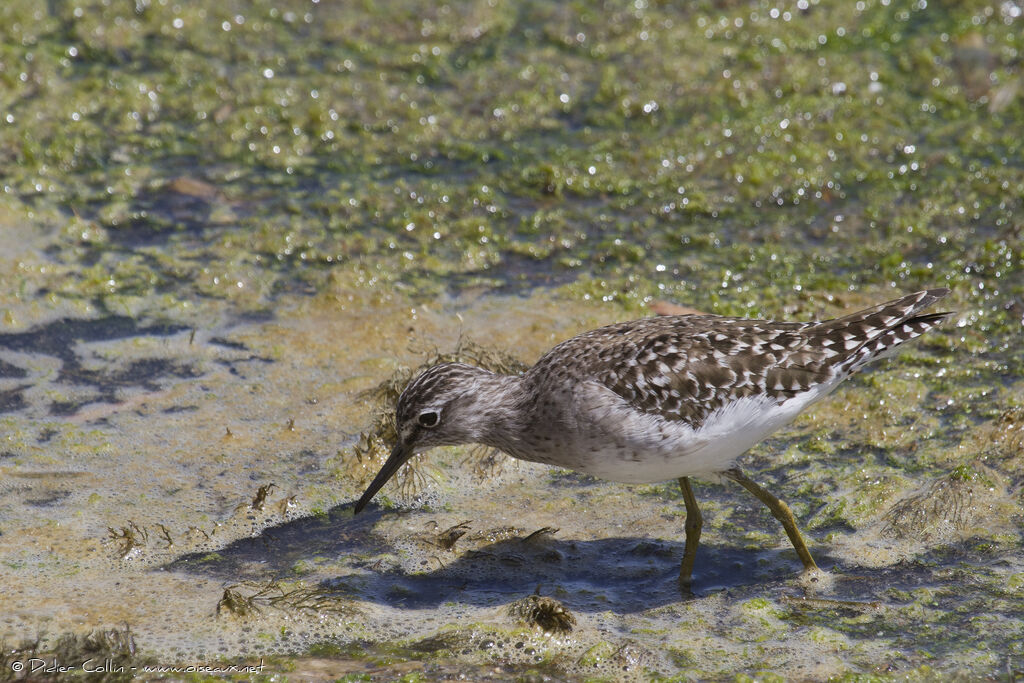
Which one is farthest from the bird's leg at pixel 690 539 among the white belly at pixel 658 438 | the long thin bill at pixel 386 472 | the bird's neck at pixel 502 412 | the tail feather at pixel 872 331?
the long thin bill at pixel 386 472

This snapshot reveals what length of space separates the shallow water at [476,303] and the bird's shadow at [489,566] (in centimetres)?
2

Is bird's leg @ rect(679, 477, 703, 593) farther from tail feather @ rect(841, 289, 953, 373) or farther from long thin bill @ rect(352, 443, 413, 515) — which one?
long thin bill @ rect(352, 443, 413, 515)

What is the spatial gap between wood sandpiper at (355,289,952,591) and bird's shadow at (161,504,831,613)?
20 centimetres

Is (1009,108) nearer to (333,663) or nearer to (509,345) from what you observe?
(509,345)

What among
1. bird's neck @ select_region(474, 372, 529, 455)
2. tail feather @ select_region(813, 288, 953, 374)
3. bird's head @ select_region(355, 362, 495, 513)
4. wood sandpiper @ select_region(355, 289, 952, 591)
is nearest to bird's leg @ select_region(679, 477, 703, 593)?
wood sandpiper @ select_region(355, 289, 952, 591)

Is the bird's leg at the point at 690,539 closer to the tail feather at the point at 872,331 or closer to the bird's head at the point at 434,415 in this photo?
the tail feather at the point at 872,331

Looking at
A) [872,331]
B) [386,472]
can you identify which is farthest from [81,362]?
[872,331]

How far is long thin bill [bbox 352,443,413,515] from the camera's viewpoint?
603cm

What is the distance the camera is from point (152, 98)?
10008mm

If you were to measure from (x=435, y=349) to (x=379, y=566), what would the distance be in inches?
69.1

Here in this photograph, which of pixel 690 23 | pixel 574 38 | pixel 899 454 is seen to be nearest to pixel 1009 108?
pixel 690 23

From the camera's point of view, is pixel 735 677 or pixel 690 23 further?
pixel 690 23

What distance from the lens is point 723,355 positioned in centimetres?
573

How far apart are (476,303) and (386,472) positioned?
2.29m
